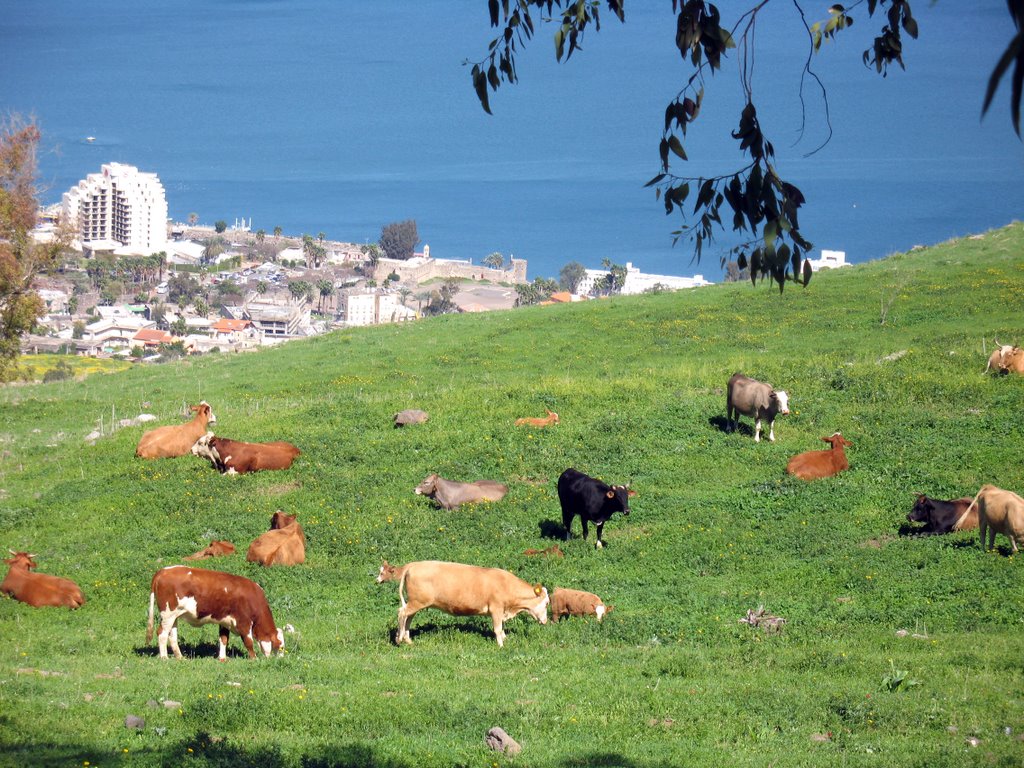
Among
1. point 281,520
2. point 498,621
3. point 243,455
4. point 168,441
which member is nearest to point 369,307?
point 168,441

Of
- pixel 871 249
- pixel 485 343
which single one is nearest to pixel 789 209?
pixel 485 343

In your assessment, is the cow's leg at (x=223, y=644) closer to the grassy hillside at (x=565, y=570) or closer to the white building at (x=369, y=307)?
the grassy hillside at (x=565, y=570)

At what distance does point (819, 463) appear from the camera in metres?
21.4

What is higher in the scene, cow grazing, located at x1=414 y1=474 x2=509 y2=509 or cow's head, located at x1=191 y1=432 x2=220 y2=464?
cow's head, located at x1=191 y1=432 x2=220 y2=464

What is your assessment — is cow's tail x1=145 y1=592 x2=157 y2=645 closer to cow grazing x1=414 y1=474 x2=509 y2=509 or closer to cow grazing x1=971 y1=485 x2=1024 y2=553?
cow grazing x1=414 y1=474 x2=509 y2=509

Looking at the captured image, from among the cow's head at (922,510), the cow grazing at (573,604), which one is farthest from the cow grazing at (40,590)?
the cow's head at (922,510)

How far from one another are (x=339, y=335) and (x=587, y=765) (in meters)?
40.9

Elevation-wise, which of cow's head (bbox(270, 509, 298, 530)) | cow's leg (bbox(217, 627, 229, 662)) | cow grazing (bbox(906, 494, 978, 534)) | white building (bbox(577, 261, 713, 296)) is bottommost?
cow's leg (bbox(217, 627, 229, 662))

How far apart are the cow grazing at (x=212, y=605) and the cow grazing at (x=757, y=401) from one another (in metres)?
12.8

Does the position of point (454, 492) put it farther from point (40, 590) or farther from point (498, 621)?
point (40, 590)

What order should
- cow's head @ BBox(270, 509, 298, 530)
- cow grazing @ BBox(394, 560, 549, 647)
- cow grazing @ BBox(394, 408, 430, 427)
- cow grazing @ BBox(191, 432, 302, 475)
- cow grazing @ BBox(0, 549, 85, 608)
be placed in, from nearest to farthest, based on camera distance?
cow grazing @ BBox(394, 560, 549, 647) < cow grazing @ BBox(0, 549, 85, 608) < cow's head @ BBox(270, 509, 298, 530) < cow grazing @ BBox(191, 432, 302, 475) < cow grazing @ BBox(394, 408, 430, 427)

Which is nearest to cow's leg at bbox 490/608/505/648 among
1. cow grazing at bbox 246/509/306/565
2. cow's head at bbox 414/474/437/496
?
cow grazing at bbox 246/509/306/565

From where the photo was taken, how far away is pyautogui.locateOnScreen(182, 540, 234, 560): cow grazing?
1853cm

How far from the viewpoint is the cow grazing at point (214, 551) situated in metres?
18.5
